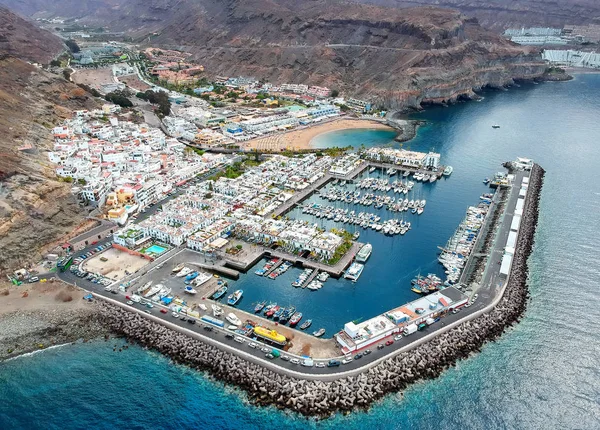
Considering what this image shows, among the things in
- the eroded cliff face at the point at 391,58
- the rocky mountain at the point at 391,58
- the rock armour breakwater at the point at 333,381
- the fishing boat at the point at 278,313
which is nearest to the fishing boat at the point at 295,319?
the fishing boat at the point at 278,313

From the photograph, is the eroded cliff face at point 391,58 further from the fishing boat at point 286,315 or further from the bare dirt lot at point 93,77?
the fishing boat at point 286,315

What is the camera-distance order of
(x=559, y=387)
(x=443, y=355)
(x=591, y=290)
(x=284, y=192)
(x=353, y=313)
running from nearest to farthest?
(x=559, y=387) < (x=443, y=355) < (x=353, y=313) < (x=591, y=290) < (x=284, y=192)

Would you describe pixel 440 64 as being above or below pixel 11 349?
above

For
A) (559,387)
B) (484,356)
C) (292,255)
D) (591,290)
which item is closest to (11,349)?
(292,255)

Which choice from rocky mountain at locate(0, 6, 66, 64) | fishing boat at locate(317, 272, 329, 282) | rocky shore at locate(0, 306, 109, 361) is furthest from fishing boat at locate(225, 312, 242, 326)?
rocky mountain at locate(0, 6, 66, 64)

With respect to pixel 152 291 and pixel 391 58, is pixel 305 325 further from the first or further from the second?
pixel 391 58

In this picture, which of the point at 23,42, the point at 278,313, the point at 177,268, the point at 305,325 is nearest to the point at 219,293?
the point at 177,268

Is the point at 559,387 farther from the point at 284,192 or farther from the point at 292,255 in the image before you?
the point at 284,192
